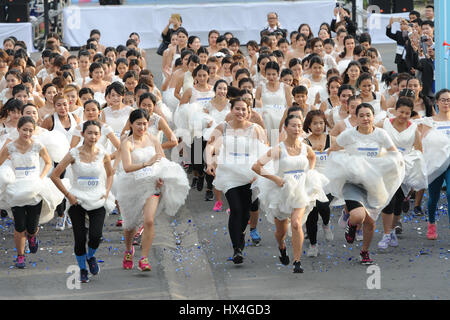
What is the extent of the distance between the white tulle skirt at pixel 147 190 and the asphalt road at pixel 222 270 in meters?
0.63

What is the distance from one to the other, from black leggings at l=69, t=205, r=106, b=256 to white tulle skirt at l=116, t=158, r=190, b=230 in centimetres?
34

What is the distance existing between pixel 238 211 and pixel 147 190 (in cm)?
102

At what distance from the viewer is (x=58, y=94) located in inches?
484

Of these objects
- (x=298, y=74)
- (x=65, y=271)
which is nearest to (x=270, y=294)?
(x=65, y=271)

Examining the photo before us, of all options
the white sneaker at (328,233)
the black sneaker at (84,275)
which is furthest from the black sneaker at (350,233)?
the black sneaker at (84,275)

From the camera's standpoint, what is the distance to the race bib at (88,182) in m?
9.82

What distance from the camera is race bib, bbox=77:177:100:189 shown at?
387 inches

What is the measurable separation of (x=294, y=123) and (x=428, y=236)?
97.2 inches

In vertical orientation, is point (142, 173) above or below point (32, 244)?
above

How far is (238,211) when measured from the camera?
10195 mm

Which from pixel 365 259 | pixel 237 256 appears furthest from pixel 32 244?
pixel 365 259

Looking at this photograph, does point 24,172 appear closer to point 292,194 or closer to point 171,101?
point 292,194

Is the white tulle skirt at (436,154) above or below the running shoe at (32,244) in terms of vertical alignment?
above

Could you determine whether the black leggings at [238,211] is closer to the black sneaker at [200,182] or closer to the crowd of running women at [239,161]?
the crowd of running women at [239,161]
